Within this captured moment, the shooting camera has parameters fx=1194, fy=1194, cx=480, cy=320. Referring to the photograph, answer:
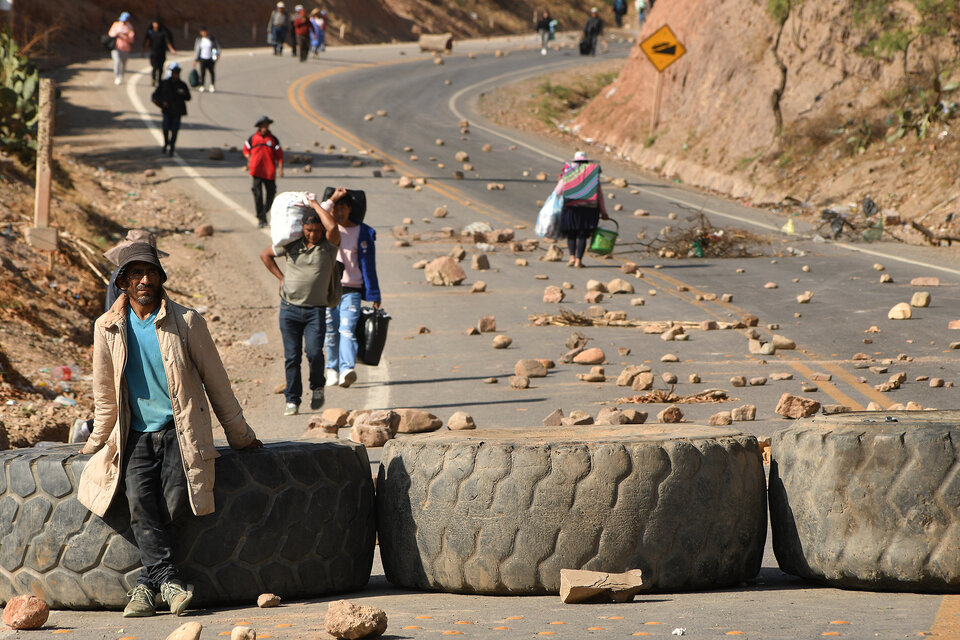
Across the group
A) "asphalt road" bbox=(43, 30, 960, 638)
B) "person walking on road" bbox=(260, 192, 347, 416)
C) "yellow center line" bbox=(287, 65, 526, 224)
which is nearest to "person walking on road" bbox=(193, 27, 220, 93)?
"asphalt road" bbox=(43, 30, 960, 638)

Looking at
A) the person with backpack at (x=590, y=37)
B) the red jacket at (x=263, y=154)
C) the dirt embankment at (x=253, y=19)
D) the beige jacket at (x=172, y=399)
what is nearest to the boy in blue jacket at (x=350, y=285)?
the beige jacket at (x=172, y=399)

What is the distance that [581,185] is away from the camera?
643 inches

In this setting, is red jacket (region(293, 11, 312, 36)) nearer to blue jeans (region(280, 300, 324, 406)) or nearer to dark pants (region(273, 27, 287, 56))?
dark pants (region(273, 27, 287, 56))

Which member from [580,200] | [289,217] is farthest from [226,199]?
[289,217]

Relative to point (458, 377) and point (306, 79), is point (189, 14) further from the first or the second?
point (458, 377)

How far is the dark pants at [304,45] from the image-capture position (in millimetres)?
44219

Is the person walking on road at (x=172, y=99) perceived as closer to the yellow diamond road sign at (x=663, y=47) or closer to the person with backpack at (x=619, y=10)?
the yellow diamond road sign at (x=663, y=47)

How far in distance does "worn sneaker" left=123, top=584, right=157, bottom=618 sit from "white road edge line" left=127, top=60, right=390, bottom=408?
5.23m

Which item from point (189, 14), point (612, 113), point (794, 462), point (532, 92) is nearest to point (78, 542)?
point (794, 462)

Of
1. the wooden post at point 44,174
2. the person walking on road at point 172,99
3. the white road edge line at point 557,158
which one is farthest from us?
the person walking on road at point 172,99

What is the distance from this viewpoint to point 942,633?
3.76 m

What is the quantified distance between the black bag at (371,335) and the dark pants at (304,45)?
35585 millimetres

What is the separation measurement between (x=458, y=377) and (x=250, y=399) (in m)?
1.87

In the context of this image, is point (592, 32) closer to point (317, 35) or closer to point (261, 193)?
point (317, 35)
